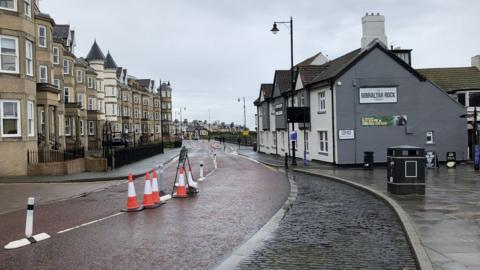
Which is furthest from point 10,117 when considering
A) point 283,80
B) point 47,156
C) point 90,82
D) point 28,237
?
point 90,82

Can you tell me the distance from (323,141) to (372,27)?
8464mm

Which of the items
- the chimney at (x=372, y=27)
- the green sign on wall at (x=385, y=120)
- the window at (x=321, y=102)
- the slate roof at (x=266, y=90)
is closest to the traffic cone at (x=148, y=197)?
the green sign on wall at (x=385, y=120)

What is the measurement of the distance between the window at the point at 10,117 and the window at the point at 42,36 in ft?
41.5

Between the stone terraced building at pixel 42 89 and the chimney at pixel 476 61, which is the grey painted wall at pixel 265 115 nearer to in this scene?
the stone terraced building at pixel 42 89

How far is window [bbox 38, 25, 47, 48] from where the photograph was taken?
109 feet

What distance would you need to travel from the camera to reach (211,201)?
13336 mm

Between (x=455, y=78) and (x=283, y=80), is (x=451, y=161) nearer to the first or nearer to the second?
(x=455, y=78)

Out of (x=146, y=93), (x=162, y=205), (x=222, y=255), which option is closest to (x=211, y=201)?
(x=162, y=205)

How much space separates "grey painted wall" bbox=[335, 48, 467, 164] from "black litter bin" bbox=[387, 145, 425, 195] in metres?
14.9

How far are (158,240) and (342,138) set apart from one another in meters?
21.7

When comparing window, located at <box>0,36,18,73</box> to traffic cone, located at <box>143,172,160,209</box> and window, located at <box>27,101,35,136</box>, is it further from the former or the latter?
traffic cone, located at <box>143,172,160,209</box>

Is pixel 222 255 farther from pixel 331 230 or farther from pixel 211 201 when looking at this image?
pixel 211 201

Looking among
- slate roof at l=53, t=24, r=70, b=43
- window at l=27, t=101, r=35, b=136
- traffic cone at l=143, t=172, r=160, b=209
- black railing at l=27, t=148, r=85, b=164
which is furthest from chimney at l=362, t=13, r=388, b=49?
slate roof at l=53, t=24, r=70, b=43

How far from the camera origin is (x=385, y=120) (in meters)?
29.0
